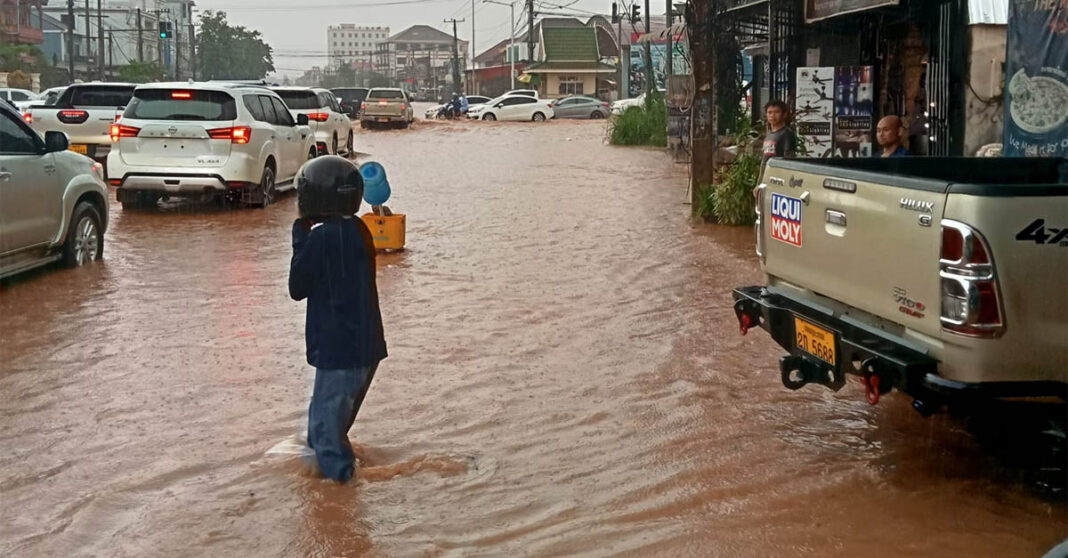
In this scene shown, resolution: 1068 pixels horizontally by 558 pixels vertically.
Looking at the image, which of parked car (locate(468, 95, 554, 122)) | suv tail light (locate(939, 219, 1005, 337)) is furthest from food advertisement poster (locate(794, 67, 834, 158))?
parked car (locate(468, 95, 554, 122))

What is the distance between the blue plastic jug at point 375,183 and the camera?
11.6 metres

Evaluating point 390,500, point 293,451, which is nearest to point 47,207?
point 293,451

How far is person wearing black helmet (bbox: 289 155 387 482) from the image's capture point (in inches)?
208

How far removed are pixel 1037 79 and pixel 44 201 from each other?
8.07 metres

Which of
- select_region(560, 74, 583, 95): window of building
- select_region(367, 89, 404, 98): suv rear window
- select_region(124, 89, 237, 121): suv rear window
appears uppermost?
select_region(560, 74, 583, 95): window of building

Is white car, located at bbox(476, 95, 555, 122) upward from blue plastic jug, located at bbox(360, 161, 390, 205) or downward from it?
upward

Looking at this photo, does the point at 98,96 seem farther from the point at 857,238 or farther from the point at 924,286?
the point at 924,286

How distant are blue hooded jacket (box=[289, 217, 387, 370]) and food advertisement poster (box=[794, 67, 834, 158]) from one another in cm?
989

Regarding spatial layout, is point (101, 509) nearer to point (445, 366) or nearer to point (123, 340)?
point (445, 366)

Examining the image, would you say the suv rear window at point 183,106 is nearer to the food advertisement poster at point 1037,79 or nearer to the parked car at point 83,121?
the parked car at point 83,121

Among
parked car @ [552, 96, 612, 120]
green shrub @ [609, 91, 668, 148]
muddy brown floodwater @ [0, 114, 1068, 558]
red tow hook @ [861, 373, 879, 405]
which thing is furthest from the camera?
parked car @ [552, 96, 612, 120]

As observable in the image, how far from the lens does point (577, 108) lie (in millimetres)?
53656

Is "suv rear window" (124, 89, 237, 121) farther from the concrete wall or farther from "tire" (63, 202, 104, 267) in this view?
the concrete wall

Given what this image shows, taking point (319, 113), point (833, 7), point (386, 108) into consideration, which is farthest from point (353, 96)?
point (833, 7)
